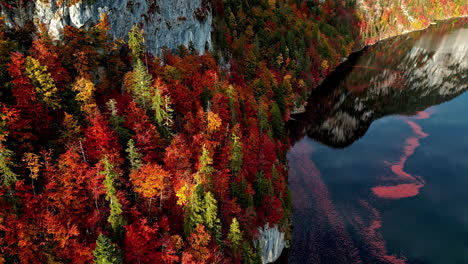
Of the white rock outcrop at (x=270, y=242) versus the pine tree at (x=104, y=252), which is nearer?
the pine tree at (x=104, y=252)

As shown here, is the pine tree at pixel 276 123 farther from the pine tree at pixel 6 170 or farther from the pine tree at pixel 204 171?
the pine tree at pixel 6 170

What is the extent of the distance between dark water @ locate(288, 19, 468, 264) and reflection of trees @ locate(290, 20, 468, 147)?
17.1 inches

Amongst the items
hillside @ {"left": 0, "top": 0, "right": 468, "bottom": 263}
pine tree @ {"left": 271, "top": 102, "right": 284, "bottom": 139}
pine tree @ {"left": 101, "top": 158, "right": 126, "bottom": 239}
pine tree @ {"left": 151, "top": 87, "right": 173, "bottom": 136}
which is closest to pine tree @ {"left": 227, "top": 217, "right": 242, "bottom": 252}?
hillside @ {"left": 0, "top": 0, "right": 468, "bottom": 263}

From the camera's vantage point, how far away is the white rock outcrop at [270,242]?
5700cm

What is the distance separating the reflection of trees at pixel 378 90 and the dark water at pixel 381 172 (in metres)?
0.44

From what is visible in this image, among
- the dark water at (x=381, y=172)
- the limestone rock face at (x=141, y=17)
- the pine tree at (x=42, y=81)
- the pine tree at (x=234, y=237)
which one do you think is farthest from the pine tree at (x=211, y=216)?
the limestone rock face at (x=141, y=17)

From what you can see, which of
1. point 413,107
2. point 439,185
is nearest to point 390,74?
point 413,107

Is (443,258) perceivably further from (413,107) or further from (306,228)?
(413,107)

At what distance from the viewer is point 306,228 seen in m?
66.6

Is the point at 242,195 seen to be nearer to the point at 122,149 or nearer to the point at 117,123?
the point at 122,149

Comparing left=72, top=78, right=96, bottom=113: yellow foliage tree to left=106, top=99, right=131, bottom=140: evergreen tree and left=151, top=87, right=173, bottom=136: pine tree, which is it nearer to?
left=106, top=99, right=131, bottom=140: evergreen tree

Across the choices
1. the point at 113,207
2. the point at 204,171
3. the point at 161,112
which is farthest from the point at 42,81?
the point at 204,171

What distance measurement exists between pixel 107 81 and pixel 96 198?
24.3 m

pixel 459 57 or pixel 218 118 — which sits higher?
pixel 459 57
